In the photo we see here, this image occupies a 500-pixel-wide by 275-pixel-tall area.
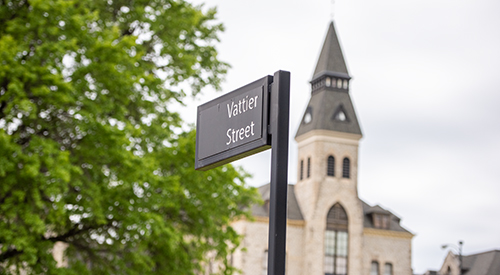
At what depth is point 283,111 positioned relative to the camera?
11.7 ft

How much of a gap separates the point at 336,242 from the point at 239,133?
2173 inches

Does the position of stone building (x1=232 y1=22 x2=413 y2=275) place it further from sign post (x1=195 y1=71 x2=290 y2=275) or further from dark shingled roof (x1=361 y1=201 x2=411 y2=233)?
sign post (x1=195 y1=71 x2=290 y2=275)

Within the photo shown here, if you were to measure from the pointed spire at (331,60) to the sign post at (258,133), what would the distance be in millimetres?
58296

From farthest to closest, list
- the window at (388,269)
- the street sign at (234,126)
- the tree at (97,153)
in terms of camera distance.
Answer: the window at (388,269) → the tree at (97,153) → the street sign at (234,126)

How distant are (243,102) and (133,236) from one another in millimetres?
12815

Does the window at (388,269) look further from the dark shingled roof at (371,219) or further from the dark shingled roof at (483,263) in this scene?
the dark shingled roof at (483,263)

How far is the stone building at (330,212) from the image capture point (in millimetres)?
57219

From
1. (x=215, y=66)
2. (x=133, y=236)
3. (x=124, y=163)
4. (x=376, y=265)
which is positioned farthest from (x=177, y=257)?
(x=376, y=265)

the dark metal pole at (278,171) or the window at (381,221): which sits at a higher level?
the window at (381,221)

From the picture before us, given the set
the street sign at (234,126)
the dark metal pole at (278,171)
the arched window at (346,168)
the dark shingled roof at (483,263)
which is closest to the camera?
the dark metal pole at (278,171)

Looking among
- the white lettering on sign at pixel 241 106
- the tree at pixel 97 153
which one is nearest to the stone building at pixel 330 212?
the tree at pixel 97 153

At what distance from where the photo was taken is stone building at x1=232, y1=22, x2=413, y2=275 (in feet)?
188

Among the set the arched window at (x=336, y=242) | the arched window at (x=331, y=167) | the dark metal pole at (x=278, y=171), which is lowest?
the dark metal pole at (x=278, y=171)

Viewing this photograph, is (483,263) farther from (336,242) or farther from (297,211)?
(297,211)
